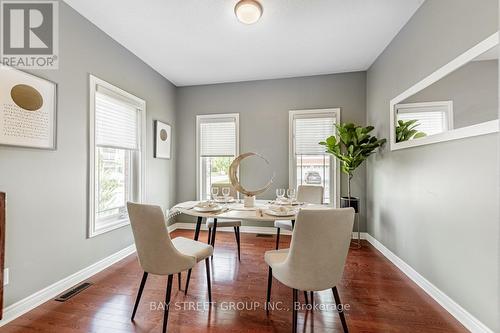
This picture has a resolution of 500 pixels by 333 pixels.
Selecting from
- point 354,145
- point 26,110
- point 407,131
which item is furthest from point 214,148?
point 407,131

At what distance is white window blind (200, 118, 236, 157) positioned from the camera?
422 centimetres

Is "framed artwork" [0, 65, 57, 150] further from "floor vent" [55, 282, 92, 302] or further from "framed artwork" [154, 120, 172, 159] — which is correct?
"framed artwork" [154, 120, 172, 159]

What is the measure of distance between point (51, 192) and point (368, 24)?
3.72 metres

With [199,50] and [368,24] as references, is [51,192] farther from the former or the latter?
[368,24]

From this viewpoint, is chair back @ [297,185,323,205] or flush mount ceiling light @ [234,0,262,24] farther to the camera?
chair back @ [297,185,323,205]

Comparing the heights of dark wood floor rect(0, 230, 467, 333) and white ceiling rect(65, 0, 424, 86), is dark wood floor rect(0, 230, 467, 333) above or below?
below

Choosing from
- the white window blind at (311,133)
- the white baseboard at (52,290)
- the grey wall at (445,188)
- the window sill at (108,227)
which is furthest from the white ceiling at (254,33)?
the white baseboard at (52,290)

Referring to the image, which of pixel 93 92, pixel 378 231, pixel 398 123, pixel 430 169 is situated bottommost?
pixel 378 231

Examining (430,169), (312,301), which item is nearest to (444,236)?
(430,169)

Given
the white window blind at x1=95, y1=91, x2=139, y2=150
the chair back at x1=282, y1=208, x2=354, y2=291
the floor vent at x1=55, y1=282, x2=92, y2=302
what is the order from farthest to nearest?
1. the white window blind at x1=95, y1=91, x2=139, y2=150
2. the floor vent at x1=55, y1=282, x2=92, y2=302
3. the chair back at x1=282, y1=208, x2=354, y2=291

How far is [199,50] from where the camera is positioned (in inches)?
122

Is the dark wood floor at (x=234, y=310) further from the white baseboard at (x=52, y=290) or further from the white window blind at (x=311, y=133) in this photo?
the white window blind at (x=311, y=133)

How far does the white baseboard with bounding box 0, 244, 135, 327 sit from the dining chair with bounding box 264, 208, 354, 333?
2.15 m

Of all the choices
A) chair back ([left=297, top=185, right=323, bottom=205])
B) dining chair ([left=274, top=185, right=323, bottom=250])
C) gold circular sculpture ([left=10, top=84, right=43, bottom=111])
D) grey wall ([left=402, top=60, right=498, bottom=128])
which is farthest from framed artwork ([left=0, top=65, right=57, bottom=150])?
grey wall ([left=402, top=60, right=498, bottom=128])
